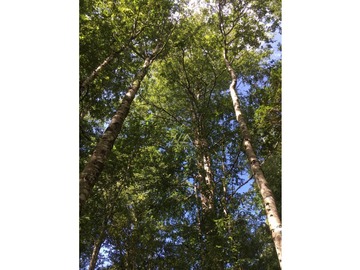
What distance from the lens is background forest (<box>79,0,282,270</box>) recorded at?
640cm

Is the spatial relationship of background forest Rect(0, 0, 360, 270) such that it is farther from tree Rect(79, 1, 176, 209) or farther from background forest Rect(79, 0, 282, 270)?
background forest Rect(79, 0, 282, 270)

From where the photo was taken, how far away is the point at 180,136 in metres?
8.89

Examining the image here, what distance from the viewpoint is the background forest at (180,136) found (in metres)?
6.40

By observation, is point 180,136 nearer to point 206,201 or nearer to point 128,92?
point 206,201

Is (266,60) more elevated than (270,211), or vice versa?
(266,60)
